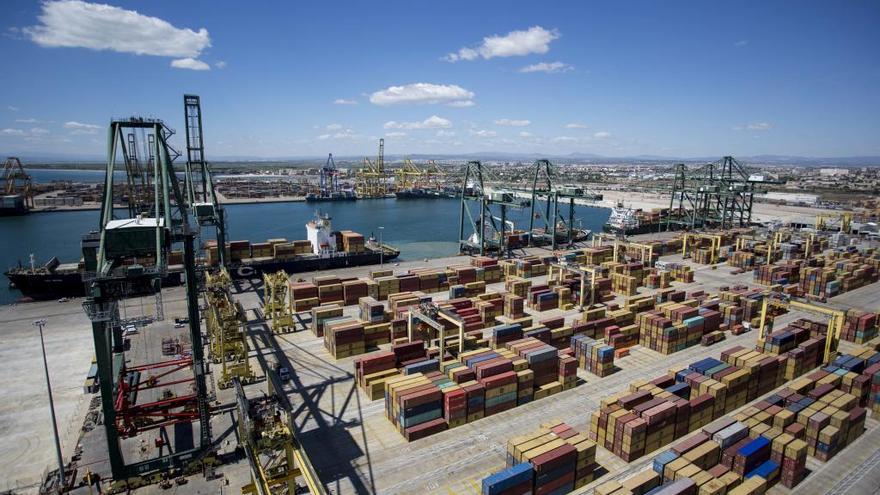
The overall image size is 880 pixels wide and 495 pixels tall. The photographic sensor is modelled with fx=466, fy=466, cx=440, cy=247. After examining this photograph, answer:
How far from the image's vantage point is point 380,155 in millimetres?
155375

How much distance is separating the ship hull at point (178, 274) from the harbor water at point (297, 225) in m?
5.11

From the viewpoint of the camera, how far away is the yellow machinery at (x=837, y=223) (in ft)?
268

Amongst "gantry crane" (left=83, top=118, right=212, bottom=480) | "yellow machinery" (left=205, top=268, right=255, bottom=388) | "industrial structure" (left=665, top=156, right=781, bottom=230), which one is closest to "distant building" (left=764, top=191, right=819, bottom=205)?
"industrial structure" (left=665, top=156, right=781, bottom=230)

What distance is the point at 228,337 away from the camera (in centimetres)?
2634

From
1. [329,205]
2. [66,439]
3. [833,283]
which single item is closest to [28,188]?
[329,205]

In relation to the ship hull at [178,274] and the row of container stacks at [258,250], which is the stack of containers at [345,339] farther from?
the row of container stacks at [258,250]

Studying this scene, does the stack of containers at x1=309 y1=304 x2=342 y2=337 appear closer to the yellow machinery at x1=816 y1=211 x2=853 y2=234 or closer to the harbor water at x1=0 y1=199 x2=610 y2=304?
the harbor water at x1=0 y1=199 x2=610 y2=304

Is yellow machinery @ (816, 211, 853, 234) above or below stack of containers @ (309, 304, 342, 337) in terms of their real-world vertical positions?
above

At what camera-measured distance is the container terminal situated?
17.8 metres

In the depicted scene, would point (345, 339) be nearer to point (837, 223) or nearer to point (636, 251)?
point (636, 251)

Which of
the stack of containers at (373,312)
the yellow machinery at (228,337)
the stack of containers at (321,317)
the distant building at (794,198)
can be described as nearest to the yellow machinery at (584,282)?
the stack of containers at (373,312)

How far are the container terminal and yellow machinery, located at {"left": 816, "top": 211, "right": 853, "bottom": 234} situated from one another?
50301 mm

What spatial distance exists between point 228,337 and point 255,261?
2720 cm

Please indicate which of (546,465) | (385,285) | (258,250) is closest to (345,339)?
(385,285)
